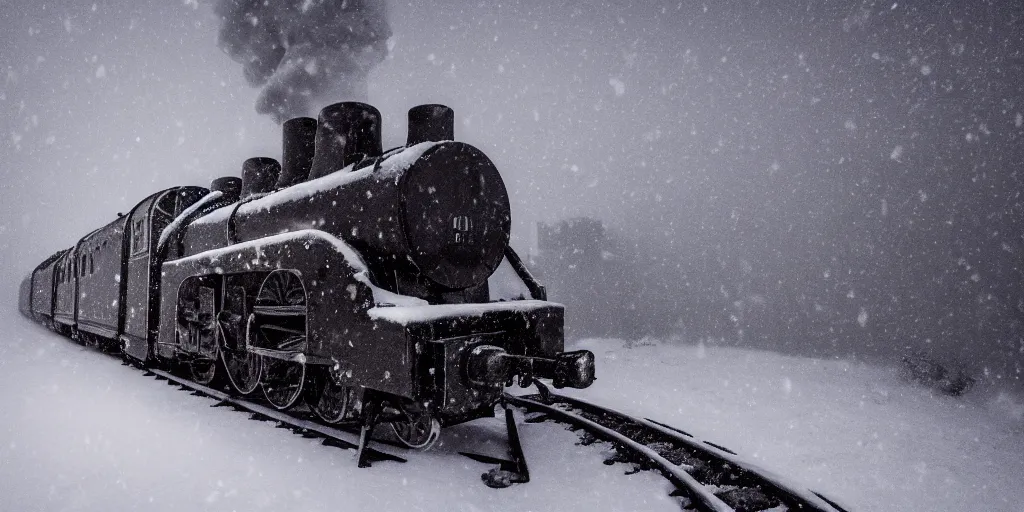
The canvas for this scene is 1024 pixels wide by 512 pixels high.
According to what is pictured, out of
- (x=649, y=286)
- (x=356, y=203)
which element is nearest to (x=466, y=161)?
(x=356, y=203)

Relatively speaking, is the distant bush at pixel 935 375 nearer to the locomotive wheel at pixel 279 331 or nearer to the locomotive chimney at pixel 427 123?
the locomotive chimney at pixel 427 123

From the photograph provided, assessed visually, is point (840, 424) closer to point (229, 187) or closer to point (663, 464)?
point (663, 464)

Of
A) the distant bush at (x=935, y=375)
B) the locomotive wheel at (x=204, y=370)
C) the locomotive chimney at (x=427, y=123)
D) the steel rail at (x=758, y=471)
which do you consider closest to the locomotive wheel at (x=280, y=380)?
the locomotive wheel at (x=204, y=370)

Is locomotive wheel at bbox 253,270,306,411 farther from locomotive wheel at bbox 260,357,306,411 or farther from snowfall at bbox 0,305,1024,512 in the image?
snowfall at bbox 0,305,1024,512

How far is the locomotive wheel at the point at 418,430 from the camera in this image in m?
3.21

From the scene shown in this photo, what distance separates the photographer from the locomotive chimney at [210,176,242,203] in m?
6.21

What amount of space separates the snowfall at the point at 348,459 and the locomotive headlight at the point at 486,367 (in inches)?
21.7

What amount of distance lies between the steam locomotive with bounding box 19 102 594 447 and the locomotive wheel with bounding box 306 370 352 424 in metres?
0.01

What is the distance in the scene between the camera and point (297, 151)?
187 inches

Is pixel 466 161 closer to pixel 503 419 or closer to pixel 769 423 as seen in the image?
pixel 503 419

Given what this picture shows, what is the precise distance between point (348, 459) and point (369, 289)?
107cm

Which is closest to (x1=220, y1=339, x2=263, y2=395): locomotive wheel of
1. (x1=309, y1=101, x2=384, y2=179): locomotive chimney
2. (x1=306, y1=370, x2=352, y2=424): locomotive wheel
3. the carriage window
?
(x1=306, y1=370, x2=352, y2=424): locomotive wheel

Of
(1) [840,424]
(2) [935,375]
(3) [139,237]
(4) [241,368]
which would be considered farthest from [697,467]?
(2) [935,375]

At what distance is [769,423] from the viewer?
9.34 meters
